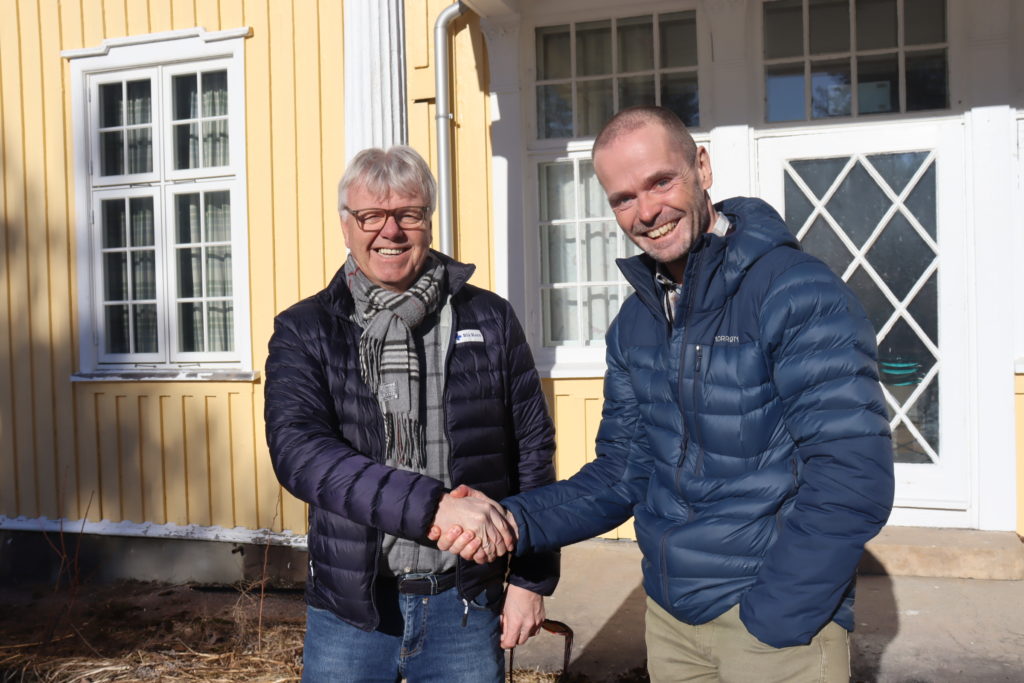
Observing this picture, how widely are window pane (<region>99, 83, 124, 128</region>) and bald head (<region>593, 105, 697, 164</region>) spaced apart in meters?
5.35

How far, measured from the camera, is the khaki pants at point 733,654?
1799 mm

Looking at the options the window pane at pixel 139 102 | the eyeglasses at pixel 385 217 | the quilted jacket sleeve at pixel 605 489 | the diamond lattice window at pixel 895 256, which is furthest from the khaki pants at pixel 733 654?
the window pane at pixel 139 102

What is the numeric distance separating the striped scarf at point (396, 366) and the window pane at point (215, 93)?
4427 millimetres

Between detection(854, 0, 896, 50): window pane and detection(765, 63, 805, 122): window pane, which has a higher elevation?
detection(854, 0, 896, 50): window pane

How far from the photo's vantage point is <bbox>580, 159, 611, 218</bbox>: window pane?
573 cm

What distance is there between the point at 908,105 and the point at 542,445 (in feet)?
12.5

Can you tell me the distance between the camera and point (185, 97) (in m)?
6.17

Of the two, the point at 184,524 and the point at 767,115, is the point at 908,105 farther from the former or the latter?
the point at 184,524

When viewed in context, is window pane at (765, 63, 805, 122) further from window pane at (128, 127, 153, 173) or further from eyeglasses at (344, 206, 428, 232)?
window pane at (128, 127, 153, 173)

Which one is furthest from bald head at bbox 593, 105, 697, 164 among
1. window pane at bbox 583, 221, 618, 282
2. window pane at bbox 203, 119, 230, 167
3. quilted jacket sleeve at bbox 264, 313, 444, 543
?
window pane at bbox 203, 119, 230, 167

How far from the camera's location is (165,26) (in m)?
6.05

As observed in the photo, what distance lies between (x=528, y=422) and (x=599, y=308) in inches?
134

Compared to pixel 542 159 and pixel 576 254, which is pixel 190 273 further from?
pixel 576 254

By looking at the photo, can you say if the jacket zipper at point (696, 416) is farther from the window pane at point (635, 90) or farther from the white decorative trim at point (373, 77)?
the window pane at point (635, 90)
